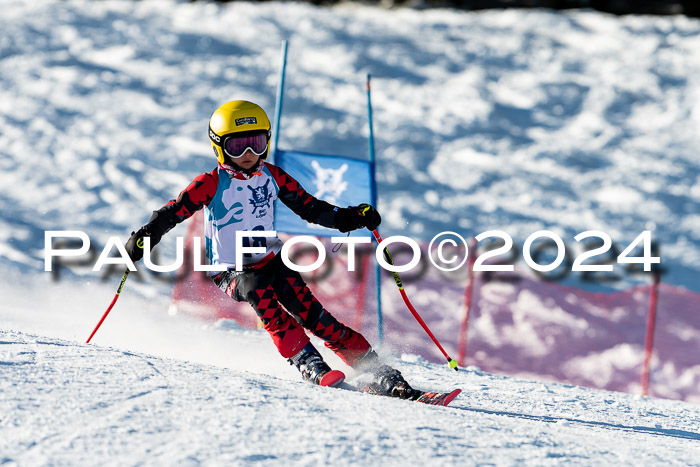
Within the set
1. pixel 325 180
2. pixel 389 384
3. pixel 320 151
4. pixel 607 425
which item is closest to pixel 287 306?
pixel 389 384

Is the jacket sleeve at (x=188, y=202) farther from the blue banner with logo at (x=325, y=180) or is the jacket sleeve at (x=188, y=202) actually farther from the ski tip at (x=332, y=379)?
the blue banner with logo at (x=325, y=180)

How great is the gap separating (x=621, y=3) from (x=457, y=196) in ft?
30.8

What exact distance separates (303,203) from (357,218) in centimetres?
32

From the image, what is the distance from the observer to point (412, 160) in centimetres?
1593

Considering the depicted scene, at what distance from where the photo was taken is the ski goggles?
3.90m

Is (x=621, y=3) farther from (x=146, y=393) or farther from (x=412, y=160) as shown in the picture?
(x=146, y=393)

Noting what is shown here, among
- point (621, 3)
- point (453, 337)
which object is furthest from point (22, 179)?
point (621, 3)

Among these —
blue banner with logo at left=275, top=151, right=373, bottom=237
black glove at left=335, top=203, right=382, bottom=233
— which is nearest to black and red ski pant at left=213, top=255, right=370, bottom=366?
black glove at left=335, top=203, right=382, bottom=233

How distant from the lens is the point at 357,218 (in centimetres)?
419

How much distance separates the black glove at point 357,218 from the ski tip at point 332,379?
29.9 inches

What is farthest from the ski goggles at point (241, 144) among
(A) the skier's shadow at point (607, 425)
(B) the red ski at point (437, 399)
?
(A) the skier's shadow at point (607, 425)

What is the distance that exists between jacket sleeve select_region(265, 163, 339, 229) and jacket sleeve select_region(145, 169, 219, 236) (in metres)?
0.41

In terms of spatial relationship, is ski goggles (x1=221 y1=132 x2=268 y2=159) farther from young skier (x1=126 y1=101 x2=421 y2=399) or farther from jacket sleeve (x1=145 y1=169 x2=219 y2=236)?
jacket sleeve (x1=145 y1=169 x2=219 y2=236)

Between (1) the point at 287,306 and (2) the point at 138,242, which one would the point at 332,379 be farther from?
(2) the point at 138,242
